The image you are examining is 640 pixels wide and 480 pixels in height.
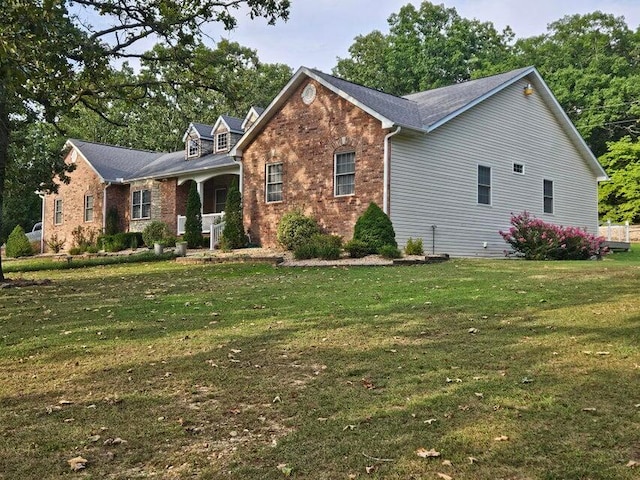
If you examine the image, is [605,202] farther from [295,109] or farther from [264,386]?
[264,386]

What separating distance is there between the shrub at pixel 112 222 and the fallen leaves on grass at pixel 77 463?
26201 mm

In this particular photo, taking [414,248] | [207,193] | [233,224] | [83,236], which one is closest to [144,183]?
[207,193]

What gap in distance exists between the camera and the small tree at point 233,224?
19.5 metres

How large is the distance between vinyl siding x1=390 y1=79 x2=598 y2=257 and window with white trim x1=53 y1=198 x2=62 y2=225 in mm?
22068

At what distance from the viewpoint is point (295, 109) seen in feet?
61.5

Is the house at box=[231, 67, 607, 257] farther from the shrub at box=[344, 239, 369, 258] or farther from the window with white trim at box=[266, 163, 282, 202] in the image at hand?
the shrub at box=[344, 239, 369, 258]

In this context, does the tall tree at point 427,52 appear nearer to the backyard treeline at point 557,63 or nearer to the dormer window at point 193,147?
the backyard treeline at point 557,63

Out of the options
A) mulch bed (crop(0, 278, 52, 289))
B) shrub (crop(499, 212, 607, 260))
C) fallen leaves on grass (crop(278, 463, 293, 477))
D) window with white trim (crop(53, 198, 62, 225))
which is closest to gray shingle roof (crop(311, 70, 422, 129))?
shrub (crop(499, 212, 607, 260))

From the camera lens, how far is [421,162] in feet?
55.7

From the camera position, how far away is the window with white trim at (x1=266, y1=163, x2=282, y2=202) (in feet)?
63.1

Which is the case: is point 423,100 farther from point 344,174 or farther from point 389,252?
point 389,252

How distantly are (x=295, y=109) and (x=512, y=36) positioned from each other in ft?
102

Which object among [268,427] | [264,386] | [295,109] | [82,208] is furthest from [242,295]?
[82,208]

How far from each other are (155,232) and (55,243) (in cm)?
925
